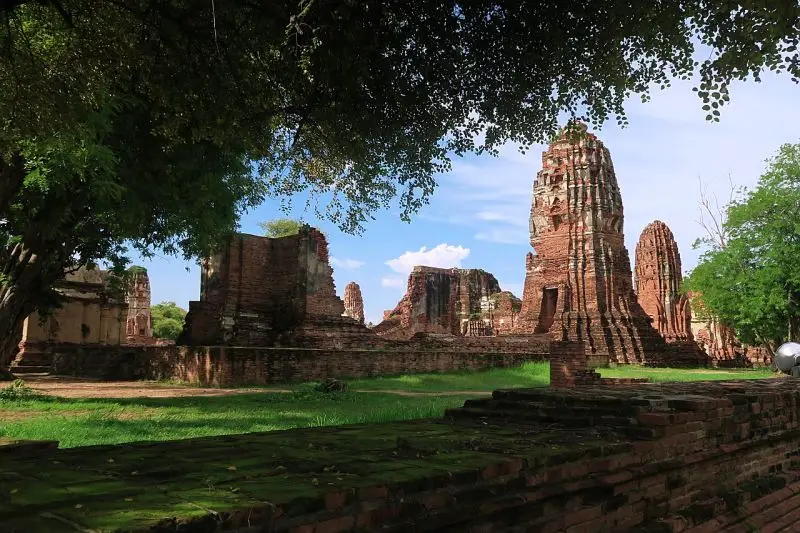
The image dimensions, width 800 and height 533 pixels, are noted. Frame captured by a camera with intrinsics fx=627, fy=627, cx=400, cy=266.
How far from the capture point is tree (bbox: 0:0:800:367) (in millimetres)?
5953

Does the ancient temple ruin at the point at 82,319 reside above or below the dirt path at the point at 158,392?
above

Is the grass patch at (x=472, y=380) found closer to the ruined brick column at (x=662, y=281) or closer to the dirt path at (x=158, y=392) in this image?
the dirt path at (x=158, y=392)

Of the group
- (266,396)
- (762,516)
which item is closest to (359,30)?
(762,516)

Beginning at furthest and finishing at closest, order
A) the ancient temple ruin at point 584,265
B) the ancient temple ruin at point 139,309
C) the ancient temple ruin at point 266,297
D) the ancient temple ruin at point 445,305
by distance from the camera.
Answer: the ancient temple ruin at point 139,309 < the ancient temple ruin at point 445,305 < the ancient temple ruin at point 584,265 < the ancient temple ruin at point 266,297

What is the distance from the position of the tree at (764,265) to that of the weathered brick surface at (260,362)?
7.54 m

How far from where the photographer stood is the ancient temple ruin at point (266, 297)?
59.8ft

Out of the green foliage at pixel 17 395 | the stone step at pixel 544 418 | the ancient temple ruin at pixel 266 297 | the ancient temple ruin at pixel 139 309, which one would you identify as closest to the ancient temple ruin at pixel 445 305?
the ancient temple ruin at pixel 266 297

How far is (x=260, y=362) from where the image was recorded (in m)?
13.5

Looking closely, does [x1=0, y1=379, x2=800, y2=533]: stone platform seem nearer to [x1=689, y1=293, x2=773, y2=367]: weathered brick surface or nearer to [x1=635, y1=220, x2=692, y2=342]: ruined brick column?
[x1=689, y1=293, x2=773, y2=367]: weathered brick surface

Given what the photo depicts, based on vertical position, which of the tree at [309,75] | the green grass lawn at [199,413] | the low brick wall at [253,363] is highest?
the tree at [309,75]

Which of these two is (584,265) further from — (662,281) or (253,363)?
(253,363)

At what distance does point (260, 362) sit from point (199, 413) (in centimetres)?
471

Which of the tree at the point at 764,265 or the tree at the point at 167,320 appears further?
the tree at the point at 167,320

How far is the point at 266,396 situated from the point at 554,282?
16850mm
